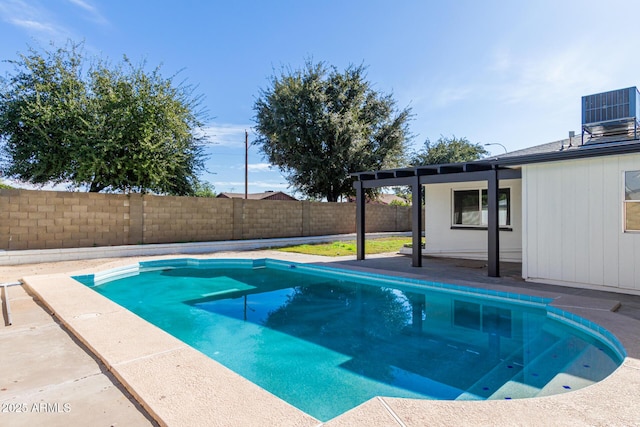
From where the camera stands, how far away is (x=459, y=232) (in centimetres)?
1062

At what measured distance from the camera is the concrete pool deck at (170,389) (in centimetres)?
217

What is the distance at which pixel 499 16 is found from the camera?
9797mm

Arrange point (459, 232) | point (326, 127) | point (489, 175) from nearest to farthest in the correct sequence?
point (489, 175) → point (459, 232) → point (326, 127)

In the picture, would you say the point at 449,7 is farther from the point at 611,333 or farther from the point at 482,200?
the point at 611,333

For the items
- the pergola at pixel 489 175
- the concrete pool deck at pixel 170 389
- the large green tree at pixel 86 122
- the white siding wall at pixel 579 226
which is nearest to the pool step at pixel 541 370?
the concrete pool deck at pixel 170 389

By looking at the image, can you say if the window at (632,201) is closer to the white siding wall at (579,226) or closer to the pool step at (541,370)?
the white siding wall at (579,226)

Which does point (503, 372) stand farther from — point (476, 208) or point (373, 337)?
point (476, 208)

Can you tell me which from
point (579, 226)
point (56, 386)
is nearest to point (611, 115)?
point (579, 226)

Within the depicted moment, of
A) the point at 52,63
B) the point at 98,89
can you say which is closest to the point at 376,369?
the point at 98,89

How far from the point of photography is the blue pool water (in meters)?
3.41

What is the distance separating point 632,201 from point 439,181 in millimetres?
3515

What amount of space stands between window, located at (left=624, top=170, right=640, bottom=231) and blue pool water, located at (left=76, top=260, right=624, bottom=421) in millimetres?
2035

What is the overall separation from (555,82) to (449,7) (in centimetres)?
425

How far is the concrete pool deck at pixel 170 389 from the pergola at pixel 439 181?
2.82 meters
